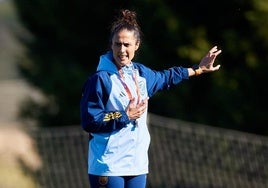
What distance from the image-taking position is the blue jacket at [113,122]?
5.85m

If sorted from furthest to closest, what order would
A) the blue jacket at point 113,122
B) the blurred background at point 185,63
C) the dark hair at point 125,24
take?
the blurred background at point 185,63, the dark hair at point 125,24, the blue jacket at point 113,122

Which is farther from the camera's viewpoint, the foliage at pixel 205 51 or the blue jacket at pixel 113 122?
the foliage at pixel 205 51

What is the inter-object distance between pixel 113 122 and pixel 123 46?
18.9 inches

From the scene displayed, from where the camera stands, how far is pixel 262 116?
11.3 metres

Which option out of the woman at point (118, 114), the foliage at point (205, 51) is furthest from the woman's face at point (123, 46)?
the foliage at point (205, 51)

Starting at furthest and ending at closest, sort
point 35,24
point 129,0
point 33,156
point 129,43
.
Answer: point 35,24, point 33,156, point 129,0, point 129,43

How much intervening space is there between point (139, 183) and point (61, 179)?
548 cm

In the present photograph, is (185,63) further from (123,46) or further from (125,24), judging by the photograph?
(123,46)

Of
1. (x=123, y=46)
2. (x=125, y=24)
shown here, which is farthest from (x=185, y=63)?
(x=123, y=46)

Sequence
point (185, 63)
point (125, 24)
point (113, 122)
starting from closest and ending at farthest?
point (113, 122)
point (125, 24)
point (185, 63)

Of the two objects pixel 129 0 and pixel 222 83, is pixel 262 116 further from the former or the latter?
pixel 129 0

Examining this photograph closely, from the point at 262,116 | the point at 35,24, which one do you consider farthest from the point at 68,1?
the point at 262,116

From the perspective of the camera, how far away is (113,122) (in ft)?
19.2

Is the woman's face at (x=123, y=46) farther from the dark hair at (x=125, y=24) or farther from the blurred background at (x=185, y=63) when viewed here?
the blurred background at (x=185, y=63)
